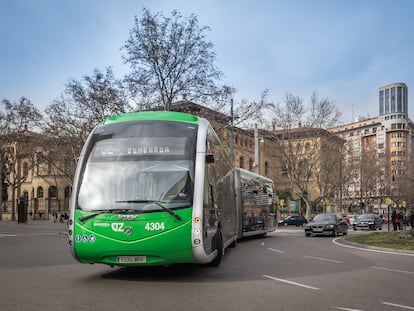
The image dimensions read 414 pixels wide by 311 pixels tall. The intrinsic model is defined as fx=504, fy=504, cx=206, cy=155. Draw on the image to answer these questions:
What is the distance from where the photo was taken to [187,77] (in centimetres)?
3447

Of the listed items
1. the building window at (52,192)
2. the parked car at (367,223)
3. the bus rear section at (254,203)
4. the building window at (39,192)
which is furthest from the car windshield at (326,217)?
the building window at (39,192)

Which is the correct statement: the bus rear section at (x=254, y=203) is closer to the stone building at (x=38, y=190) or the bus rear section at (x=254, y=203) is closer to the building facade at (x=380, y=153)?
the building facade at (x=380, y=153)

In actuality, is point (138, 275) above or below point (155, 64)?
below

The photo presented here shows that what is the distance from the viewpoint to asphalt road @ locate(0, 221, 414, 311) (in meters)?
7.07

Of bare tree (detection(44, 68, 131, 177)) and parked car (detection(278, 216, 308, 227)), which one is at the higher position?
bare tree (detection(44, 68, 131, 177))

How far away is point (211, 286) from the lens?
28.3 feet

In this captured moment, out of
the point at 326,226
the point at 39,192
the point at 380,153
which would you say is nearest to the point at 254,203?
the point at 326,226

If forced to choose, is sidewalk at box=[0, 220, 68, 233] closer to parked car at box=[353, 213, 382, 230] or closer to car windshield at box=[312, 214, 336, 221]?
car windshield at box=[312, 214, 336, 221]

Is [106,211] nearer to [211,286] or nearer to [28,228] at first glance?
[211,286]

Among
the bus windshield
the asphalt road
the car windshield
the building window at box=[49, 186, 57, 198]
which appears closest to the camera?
the asphalt road

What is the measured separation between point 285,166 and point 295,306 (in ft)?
166

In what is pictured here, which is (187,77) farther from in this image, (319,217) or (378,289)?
(378,289)

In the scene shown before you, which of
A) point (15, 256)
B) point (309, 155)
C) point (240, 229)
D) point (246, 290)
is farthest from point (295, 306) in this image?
point (309, 155)

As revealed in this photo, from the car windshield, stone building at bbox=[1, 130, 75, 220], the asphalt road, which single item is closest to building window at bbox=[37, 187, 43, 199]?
stone building at bbox=[1, 130, 75, 220]
